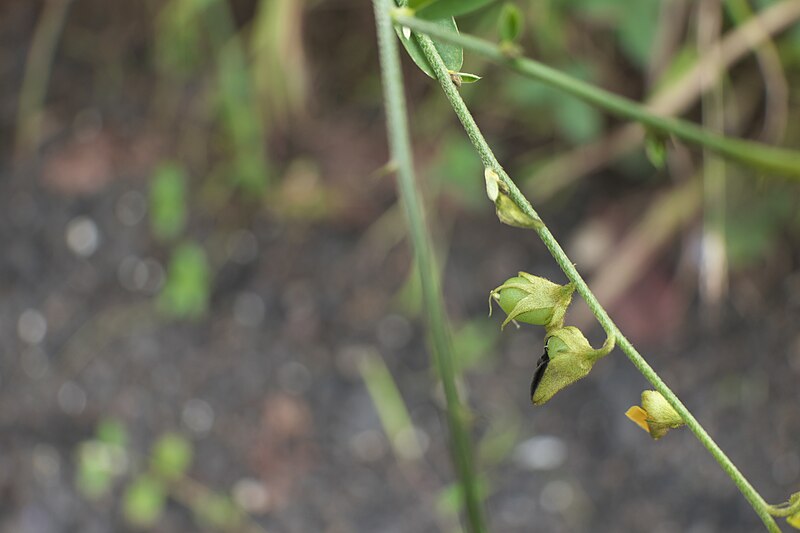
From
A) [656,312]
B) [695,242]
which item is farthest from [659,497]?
[695,242]

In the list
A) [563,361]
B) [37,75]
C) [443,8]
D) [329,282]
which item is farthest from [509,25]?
[37,75]

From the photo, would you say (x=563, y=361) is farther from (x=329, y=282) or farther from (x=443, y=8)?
(x=329, y=282)

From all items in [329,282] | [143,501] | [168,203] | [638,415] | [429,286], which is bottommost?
[143,501]

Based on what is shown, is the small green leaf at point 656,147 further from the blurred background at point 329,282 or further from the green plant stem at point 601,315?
the blurred background at point 329,282

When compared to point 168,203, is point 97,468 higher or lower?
lower

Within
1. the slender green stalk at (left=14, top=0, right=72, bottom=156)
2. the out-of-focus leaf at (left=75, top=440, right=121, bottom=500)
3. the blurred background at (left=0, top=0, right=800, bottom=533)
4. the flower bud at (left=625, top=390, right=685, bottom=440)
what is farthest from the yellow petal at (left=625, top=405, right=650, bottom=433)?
the slender green stalk at (left=14, top=0, right=72, bottom=156)

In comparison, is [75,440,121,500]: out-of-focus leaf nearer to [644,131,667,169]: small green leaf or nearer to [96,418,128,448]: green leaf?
[96,418,128,448]: green leaf

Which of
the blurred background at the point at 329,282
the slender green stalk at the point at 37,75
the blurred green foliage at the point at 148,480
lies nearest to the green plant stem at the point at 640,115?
the blurred background at the point at 329,282
